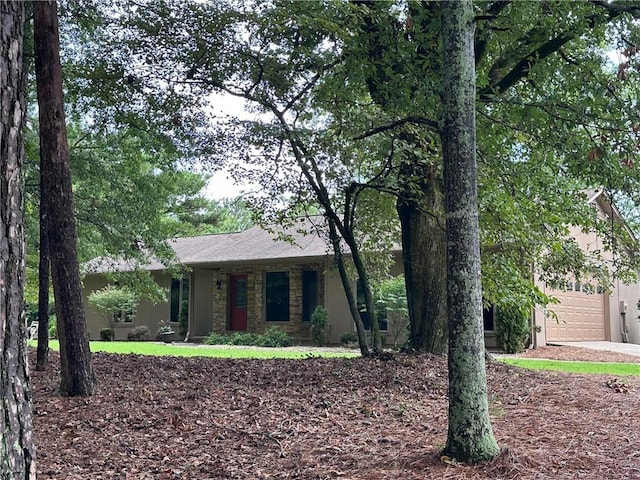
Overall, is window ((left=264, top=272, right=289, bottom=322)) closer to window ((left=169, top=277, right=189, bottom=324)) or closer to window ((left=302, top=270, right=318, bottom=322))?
window ((left=302, top=270, right=318, bottom=322))

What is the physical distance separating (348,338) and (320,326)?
90cm

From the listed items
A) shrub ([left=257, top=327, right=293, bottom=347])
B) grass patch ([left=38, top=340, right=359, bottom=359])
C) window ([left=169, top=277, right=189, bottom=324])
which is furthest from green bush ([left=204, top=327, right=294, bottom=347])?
window ([left=169, top=277, right=189, bottom=324])

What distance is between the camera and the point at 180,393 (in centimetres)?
621

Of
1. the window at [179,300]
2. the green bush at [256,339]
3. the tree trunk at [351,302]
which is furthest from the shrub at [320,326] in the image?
the tree trunk at [351,302]

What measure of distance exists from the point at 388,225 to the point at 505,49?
120 inches

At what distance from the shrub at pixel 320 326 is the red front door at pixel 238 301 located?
308 centimetres

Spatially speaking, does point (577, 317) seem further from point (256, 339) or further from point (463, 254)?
point (463, 254)

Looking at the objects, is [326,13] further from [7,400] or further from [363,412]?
[7,400]

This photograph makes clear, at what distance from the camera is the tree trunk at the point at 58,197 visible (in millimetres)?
5703

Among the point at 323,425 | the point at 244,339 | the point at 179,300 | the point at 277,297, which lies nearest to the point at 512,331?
the point at 277,297

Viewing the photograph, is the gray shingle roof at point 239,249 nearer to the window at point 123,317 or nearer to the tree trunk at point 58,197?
the window at point 123,317

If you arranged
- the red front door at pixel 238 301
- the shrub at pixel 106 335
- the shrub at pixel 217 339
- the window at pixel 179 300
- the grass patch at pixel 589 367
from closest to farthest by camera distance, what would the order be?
the grass patch at pixel 589 367 < the shrub at pixel 217 339 < the red front door at pixel 238 301 < the window at pixel 179 300 < the shrub at pixel 106 335

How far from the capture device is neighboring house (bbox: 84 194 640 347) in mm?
16328

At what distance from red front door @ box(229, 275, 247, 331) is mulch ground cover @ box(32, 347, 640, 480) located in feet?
36.3
